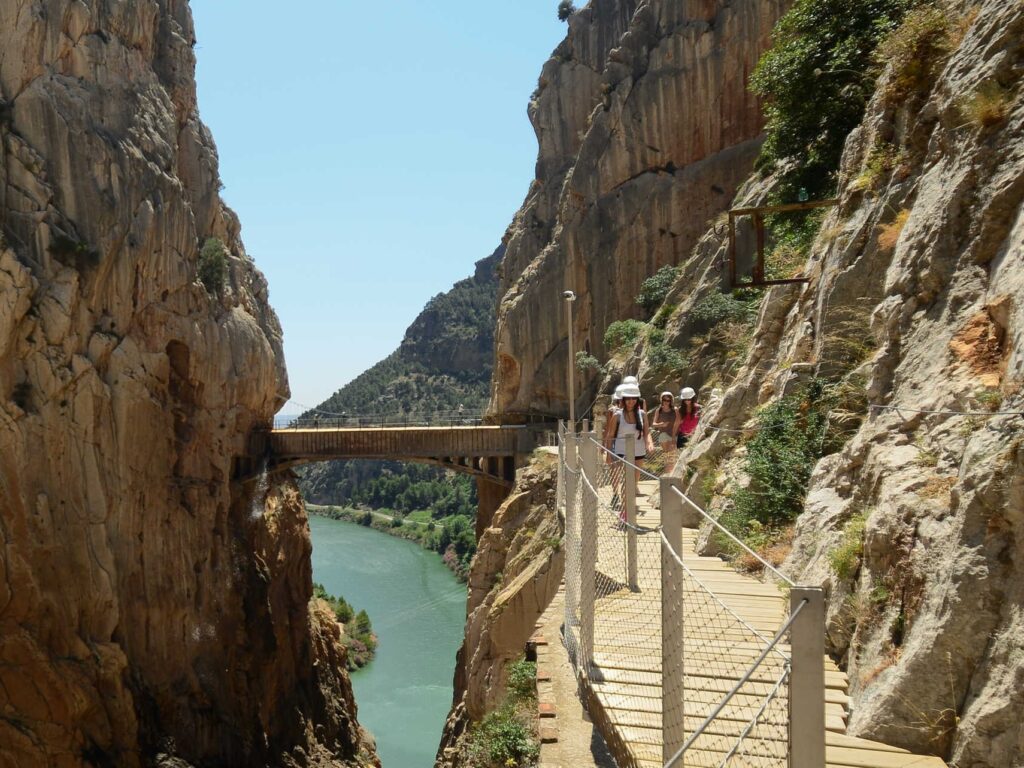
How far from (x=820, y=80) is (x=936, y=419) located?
10.2 metres

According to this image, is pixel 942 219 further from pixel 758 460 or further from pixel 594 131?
pixel 594 131

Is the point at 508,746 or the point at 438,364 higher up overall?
the point at 438,364

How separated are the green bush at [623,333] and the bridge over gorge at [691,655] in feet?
61.5

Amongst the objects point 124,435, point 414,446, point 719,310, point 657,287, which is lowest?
point 414,446

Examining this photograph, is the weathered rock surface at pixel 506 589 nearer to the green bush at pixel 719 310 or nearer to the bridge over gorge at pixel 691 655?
the green bush at pixel 719 310

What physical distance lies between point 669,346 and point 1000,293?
17.3 meters

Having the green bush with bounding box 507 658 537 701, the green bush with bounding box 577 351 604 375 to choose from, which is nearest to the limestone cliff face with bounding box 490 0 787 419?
the green bush with bounding box 577 351 604 375

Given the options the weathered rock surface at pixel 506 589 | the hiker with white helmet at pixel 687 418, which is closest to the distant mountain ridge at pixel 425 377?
the weathered rock surface at pixel 506 589

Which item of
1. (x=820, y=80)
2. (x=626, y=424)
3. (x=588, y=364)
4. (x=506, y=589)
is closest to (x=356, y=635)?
(x=588, y=364)

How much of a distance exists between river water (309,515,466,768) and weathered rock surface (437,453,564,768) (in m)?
12.7

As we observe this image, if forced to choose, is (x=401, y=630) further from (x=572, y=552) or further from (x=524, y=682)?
(x=572, y=552)

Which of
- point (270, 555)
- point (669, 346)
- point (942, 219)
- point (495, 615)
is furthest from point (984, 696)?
point (270, 555)

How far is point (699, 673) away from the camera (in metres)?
4.68

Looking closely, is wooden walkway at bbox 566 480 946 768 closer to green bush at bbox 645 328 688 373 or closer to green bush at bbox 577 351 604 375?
green bush at bbox 645 328 688 373
